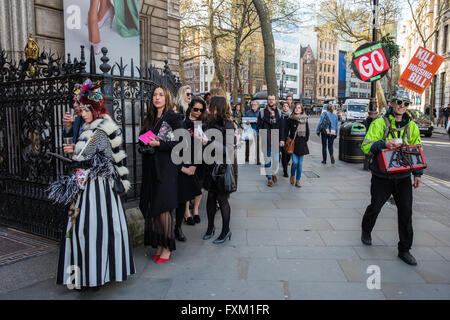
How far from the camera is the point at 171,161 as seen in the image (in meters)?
4.09

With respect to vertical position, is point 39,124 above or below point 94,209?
above

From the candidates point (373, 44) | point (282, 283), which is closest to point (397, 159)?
point (282, 283)

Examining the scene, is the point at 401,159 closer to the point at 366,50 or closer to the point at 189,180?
the point at 189,180

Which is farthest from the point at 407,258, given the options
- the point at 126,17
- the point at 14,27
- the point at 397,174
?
the point at 126,17

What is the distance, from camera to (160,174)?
158 inches

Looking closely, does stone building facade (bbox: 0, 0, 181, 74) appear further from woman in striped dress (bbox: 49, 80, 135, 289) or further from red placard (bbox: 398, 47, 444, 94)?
red placard (bbox: 398, 47, 444, 94)

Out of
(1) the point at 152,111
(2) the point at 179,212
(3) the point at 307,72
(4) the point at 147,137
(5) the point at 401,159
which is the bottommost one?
(2) the point at 179,212

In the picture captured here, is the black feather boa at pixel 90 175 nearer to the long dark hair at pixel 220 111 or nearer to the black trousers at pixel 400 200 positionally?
the long dark hair at pixel 220 111

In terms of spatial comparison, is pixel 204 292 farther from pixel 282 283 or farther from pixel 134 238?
pixel 134 238

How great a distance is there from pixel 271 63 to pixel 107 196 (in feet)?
33.4

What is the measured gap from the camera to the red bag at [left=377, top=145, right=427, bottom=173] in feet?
13.9

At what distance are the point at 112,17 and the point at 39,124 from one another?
8.34 m

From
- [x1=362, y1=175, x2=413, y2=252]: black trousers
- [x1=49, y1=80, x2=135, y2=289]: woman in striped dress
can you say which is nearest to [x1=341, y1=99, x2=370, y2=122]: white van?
[x1=362, y1=175, x2=413, y2=252]: black trousers
